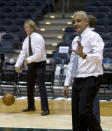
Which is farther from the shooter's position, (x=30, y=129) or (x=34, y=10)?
(x=34, y=10)

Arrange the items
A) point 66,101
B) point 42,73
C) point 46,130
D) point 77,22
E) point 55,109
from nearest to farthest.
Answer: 1. point 77,22
2. point 46,130
3. point 42,73
4. point 55,109
5. point 66,101

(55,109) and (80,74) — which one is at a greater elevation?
(80,74)

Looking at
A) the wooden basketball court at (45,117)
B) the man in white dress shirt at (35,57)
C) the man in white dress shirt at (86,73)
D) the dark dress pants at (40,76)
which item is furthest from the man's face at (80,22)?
the dark dress pants at (40,76)

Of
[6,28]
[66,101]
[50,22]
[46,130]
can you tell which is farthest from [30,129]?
[50,22]

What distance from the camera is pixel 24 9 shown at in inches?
624

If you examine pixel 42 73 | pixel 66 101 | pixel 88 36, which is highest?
pixel 88 36

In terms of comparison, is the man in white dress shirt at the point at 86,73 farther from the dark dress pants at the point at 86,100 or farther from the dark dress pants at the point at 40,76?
the dark dress pants at the point at 40,76

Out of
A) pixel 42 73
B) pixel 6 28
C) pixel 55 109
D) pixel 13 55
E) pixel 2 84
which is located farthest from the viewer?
pixel 6 28

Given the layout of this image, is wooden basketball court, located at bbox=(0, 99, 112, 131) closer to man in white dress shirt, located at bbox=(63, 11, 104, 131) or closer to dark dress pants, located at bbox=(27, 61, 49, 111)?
dark dress pants, located at bbox=(27, 61, 49, 111)

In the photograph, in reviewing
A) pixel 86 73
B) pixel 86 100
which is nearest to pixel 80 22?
pixel 86 73

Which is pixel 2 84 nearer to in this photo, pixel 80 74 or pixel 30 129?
pixel 30 129

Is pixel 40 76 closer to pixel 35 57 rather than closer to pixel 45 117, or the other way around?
pixel 35 57

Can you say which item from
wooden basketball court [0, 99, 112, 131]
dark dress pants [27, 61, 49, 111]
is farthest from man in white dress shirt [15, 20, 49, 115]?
wooden basketball court [0, 99, 112, 131]

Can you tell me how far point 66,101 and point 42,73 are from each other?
1.89m
